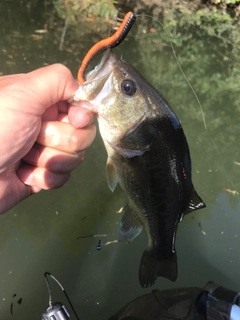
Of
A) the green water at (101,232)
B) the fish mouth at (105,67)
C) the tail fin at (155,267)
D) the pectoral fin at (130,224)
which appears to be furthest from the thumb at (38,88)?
the green water at (101,232)

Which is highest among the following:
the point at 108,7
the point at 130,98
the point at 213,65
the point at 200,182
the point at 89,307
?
the point at 130,98

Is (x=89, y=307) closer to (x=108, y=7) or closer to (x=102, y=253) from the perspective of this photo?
(x=102, y=253)

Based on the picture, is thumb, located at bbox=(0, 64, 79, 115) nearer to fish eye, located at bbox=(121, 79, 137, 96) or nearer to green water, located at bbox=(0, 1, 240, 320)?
fish eye, located at bbox=(121, 79, 137, 96)

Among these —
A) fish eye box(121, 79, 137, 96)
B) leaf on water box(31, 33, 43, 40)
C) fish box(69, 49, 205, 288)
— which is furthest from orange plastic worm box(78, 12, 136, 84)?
leaf on water box(31, 33, 43, 40)

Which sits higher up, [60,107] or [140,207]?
[60,107]

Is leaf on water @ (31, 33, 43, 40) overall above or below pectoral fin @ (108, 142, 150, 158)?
below

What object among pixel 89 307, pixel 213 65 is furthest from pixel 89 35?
pixel 89 307

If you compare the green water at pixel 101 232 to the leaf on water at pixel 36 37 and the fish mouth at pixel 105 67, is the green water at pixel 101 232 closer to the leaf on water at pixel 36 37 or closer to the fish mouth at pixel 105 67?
the leaf on water at pixel 36 37
